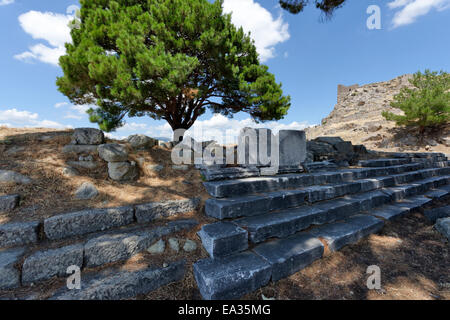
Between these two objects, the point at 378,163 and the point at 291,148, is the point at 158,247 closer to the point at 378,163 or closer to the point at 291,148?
the point at 291,148

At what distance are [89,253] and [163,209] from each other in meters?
0.79

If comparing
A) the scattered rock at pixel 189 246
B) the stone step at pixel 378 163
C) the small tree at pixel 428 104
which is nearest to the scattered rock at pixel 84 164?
the scattered rock at pixel 189 246

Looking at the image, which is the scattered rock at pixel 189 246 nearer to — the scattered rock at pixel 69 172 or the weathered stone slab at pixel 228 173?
the weathered stone slab at pixel 228 173

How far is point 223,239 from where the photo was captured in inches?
66.3

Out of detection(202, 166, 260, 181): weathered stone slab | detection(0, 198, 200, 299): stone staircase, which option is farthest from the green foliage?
detection(0, 198, 200, 299): stone staircase

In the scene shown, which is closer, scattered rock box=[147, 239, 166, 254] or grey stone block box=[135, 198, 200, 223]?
scattered rock box=[147, 239, 166, 254]

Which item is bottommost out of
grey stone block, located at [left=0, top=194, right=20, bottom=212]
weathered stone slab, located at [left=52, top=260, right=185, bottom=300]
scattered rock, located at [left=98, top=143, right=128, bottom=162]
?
weathered stone slab, located at [left=52, top=260, right=185, bottom=300]

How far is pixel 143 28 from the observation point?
3551mm

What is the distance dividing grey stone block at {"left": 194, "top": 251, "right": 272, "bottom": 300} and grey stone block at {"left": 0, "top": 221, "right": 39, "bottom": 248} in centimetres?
161

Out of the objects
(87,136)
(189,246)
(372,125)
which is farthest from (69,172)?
(372,125)

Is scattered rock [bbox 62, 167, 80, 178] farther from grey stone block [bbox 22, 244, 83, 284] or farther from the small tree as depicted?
the small tree

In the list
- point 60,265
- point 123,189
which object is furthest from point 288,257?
point 123,189

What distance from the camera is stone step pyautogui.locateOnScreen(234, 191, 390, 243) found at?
1.90 metres

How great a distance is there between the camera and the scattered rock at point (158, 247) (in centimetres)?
178
